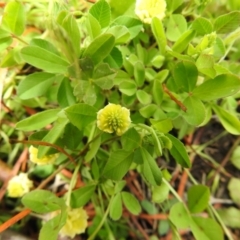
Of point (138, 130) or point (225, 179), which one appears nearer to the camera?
point (138, 130)

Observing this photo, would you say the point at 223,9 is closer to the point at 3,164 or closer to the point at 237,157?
the point at 237,157

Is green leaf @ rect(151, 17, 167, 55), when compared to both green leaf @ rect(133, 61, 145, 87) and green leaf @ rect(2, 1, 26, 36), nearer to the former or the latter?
green leaf @ rect(133, 61, 145, 87)

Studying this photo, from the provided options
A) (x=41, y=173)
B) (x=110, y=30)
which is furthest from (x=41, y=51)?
(x=41, y=173)

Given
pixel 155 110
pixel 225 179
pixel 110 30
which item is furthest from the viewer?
pixel 225 179

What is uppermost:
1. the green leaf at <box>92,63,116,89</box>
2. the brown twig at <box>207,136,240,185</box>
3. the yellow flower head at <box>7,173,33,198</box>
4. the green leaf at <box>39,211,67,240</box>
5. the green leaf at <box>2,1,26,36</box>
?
the green leaf at <box>2,1,26,36</box>

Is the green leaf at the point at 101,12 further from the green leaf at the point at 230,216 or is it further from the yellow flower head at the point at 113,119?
the green leaf at the point at 230,216

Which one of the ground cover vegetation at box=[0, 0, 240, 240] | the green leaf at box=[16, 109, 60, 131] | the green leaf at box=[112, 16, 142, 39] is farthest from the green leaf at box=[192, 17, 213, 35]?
the green leaf at box=[16, 109, 60, 131]
